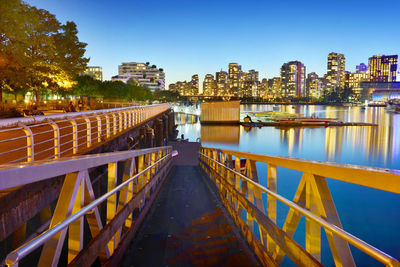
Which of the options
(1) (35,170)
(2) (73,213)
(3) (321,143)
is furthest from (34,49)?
(3) (321,143)

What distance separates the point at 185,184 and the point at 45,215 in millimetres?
4193

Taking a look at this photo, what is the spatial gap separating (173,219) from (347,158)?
174ft

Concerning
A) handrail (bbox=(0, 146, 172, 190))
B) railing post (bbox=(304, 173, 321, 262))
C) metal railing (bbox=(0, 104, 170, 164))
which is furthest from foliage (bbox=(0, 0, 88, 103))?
railing post (bbox=(304, 173, 321, 262))

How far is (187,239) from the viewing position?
4852 mm

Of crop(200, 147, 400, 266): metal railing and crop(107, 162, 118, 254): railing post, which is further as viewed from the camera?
crop(107, 162, 118, 254): railing post

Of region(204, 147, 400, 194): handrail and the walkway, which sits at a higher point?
region(204, 147, 400, 194): handrail

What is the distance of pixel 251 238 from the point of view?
14.4 ft

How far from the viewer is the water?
71.6 feet

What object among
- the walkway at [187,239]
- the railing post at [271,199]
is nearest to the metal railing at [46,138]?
the walkway at [187,239]

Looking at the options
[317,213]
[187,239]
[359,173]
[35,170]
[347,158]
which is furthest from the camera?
[347,158]

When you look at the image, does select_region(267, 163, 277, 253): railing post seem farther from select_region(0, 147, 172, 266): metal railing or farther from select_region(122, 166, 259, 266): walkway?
select_region(0, 147, 172, 266): metal railing

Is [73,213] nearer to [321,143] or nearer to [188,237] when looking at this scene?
[188,237]

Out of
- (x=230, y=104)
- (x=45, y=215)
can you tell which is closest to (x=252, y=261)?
(x=45, y=215)

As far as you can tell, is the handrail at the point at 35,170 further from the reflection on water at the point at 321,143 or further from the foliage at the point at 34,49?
the reflection on water at the point at 321,143
